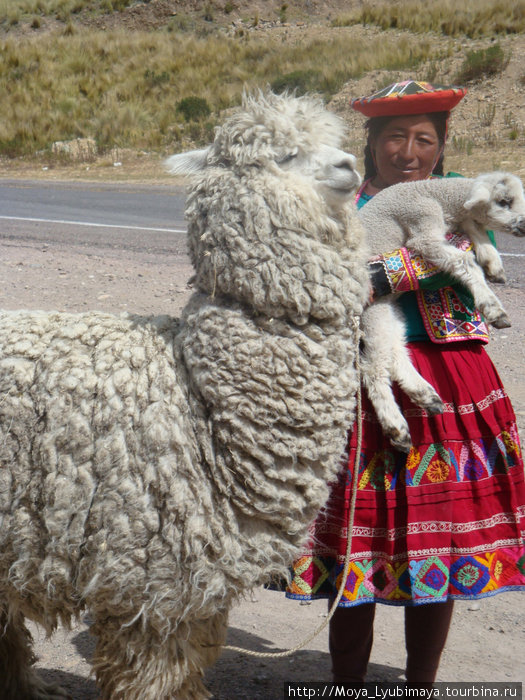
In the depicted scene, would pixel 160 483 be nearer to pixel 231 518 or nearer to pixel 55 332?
pixel 231 518

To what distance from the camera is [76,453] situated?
1853mm

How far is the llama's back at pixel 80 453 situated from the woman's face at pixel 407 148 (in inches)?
40.8

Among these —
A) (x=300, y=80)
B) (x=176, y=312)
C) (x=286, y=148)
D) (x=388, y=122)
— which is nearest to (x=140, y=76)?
(x=300, y=80)

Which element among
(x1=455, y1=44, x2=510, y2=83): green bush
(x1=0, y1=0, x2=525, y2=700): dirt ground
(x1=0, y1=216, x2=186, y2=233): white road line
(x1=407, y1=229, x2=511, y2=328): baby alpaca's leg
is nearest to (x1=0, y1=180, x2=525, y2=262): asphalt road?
(x1=0, y1=216, x2=186, y2=233): white road line

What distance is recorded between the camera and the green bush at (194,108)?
19406mm

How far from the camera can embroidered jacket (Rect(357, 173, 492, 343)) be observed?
2281mm

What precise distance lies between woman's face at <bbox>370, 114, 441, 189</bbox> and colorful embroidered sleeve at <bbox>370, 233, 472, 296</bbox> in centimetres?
36

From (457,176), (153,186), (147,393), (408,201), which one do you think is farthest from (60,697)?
(153,186)

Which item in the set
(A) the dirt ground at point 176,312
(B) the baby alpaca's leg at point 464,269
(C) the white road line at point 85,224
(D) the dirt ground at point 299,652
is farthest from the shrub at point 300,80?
(B) the baby alpaca's leg at point 464,269

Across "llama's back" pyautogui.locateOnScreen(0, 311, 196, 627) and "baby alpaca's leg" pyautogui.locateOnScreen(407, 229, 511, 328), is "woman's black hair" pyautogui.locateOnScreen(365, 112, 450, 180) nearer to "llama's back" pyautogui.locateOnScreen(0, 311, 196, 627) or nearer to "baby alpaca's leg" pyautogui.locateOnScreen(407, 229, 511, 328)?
"baby alpaca's leg" pyautogui.locateOnScreen(407, 229, 511, 328)

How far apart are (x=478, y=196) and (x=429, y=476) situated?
2.71 feet

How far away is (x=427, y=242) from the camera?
2.28 metres

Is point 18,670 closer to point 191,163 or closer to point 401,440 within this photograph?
point 401,440

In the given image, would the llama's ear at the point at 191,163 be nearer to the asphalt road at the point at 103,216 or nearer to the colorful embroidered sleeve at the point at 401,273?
the colorful embroidered sleeve at the point at 401,273
